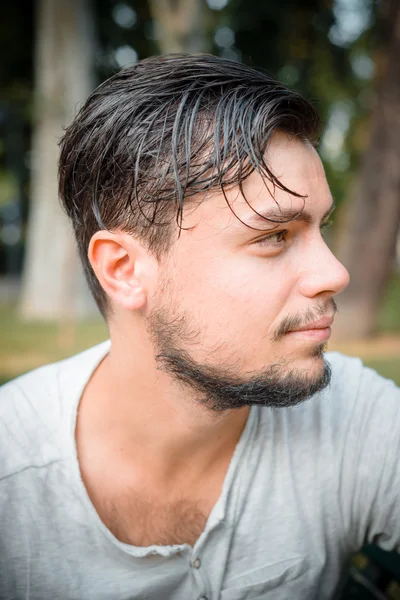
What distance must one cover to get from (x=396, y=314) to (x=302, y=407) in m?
8.47

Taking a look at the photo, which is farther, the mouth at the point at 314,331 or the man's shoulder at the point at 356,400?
the man's shoulder at the point at 356,400

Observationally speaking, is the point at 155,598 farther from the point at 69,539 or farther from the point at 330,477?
the point at 330,477

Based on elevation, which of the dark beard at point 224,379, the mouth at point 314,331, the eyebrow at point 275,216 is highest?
the eyebrow at point 275,216

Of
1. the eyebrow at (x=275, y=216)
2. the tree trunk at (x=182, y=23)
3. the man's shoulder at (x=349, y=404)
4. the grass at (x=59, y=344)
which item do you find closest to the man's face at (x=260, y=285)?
the eyebrow at (x=275, y=216)

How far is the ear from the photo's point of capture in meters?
1.93

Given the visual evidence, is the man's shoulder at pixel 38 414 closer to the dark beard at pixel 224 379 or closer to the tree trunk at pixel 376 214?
the dark beard at pixel 224 379

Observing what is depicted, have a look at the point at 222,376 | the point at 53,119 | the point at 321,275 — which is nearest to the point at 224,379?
the point at 222,376

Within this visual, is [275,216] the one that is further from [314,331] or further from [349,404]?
[349,404]

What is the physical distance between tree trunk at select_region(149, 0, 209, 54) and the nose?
684cm

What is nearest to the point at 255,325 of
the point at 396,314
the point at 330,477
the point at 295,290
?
the point at 295,290

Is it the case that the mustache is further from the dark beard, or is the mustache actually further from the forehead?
the forehead

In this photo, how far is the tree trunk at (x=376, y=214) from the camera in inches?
292

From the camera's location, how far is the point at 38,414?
190cm

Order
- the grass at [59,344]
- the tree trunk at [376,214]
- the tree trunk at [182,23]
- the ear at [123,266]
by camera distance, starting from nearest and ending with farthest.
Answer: the ear at [123,266]
the grass at [59,344]
the tree trunk at [376,214]
the tree trunk at [182,23]
